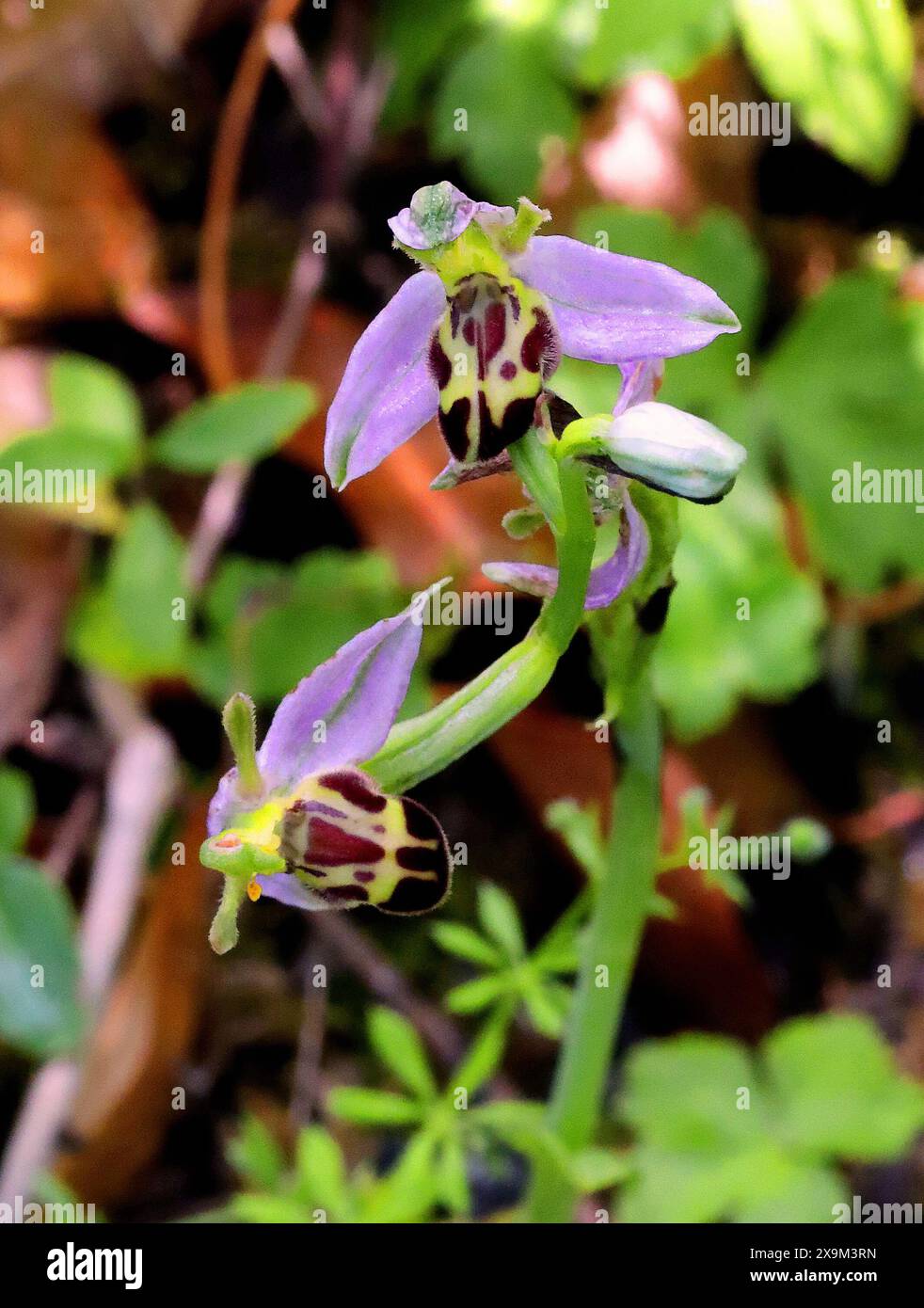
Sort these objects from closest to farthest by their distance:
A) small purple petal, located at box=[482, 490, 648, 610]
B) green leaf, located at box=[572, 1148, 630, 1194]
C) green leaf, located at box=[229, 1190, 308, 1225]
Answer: small purple petal, located at box=[482, 490, 648, 610] < green leaf, located at box=[572, 1148, 630, 1194] < green leaf, located at box=[229, 1190, 308, 1225]

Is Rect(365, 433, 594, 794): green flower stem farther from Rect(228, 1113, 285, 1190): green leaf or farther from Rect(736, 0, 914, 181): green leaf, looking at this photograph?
Rect(736, 0, 914, 181): green leaf

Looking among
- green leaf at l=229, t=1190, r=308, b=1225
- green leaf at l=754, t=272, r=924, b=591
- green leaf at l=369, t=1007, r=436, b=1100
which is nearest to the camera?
green leaf at l=229, t=1190, r=308, b=1225

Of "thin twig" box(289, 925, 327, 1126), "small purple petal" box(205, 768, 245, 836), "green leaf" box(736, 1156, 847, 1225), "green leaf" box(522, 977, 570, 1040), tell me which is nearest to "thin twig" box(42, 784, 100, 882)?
"thin twig" box(289, 925, 327, 1126)

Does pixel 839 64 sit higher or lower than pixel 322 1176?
higher

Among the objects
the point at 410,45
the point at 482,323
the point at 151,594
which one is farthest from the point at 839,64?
the point at 482,323

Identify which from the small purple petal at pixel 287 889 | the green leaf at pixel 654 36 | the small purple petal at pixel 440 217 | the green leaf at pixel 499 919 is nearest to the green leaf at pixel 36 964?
the green leaf at pixel 499 919

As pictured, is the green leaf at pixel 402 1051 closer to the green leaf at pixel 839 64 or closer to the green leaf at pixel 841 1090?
the green leaf at pixel 841 1090

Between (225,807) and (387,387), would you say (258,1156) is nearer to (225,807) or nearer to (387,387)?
(225,807)
